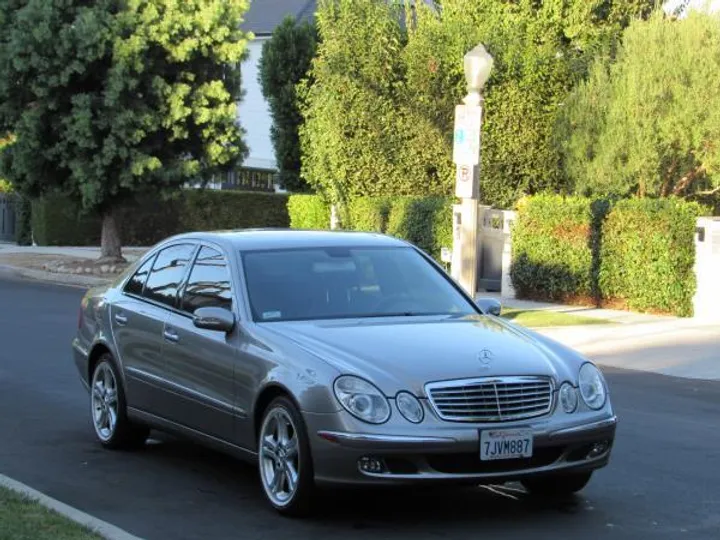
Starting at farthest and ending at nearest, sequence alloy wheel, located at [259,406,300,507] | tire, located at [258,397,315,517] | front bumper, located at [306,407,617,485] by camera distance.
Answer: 1. alloy wheel, located at [259,406,300,507]
2. tire, located at [258,397,315,517]
3. front bumper, located at [306,407,617,485]

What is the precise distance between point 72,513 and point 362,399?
1.64m

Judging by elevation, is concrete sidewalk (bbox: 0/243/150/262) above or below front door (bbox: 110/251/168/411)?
below

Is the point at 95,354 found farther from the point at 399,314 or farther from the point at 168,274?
the point at 399,314

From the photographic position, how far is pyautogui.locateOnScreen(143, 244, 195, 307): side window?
8953 millimetres

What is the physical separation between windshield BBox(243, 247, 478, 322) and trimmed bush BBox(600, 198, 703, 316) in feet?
42.7

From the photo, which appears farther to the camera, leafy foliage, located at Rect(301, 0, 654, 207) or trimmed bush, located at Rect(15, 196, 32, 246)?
trimmed bush, located at Rect(15, 196, 32, 246)

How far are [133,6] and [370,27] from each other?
5.08 meters

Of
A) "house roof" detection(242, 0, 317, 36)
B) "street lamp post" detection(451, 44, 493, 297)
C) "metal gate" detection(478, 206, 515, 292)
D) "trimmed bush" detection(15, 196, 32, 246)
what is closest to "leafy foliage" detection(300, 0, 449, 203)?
"metal gate" detection(478, 206, 515, 292)

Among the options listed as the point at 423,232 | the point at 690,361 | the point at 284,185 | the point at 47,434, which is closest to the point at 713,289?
the point at 690,361


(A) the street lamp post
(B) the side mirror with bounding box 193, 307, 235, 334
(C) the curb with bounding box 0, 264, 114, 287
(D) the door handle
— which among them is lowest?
(C) the curb with bounding box 0, 264, 114, 287

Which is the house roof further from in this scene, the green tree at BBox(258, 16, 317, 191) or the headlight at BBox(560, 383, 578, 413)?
the headlight at BBox(560, 383, 578, 413)

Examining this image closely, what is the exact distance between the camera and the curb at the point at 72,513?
6.62 m

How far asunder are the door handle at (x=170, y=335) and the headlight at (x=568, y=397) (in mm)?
2577

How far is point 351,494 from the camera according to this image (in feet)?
26.0
